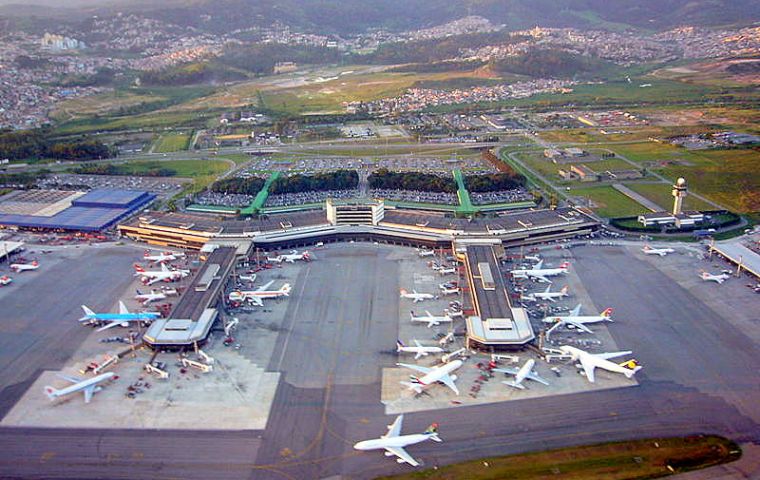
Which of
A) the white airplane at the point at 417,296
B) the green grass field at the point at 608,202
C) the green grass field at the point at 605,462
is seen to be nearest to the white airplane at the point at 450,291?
the white airplane at the point at 417,296

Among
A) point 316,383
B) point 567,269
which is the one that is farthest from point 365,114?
point 316,383

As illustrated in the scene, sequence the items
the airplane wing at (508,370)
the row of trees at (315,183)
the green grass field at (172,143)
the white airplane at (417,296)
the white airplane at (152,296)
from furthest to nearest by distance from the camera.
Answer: the green grass field at (172,143) → the row of trees at (315,183) → the white airplane at (152,296) → the white airplane at (417,296) → the airplane wing at (508,370)

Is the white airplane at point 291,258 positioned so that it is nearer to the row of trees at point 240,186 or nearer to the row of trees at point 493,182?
the row of trees at point 240,186

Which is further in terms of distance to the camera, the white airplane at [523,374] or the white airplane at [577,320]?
the white airplane at [577,320]

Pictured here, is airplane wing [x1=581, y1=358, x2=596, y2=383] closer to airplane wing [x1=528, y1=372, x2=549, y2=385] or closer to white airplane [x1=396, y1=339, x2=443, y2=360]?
airplane wing [x1=528, y1=372, x2=549, y2=385]

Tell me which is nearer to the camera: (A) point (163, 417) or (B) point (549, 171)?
(A) point (163, 417)

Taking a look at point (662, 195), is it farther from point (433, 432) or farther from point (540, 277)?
point (433, 432)

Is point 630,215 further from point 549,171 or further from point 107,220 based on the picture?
point 107,220

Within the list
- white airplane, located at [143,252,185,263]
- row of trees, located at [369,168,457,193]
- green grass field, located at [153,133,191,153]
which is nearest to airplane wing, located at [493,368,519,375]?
white airplane, located at [143,252,185,263]
